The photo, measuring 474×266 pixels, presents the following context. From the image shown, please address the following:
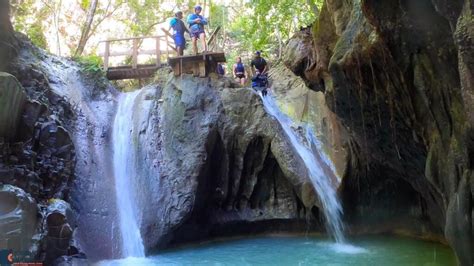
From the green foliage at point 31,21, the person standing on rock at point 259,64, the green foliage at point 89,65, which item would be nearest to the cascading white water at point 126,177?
the green foliage at point 89,65

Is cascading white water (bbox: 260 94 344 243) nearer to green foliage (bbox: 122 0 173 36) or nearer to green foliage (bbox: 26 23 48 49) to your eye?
green foliage (bbox: 26 23 48 49)

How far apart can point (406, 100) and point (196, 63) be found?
8415 mm

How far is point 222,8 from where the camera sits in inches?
1082

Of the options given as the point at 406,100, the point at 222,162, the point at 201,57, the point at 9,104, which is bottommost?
the point at 222,162

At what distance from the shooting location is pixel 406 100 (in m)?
7.59

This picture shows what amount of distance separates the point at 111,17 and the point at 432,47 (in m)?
21.5

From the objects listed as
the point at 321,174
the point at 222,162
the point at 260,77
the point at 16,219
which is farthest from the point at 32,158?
the point at 260,77

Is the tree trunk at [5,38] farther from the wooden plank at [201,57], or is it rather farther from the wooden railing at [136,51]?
the wooden railing at [136,51]

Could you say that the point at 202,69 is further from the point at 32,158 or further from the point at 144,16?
the point at 144,16

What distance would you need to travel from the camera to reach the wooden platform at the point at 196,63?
46.8 feet

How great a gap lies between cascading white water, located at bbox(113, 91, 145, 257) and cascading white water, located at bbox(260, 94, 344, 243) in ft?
16.1

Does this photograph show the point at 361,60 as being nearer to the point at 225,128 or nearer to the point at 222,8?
the point at 225,128

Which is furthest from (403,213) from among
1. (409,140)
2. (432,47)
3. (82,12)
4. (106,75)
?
(82,12)

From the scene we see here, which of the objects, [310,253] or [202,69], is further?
[202,69]
